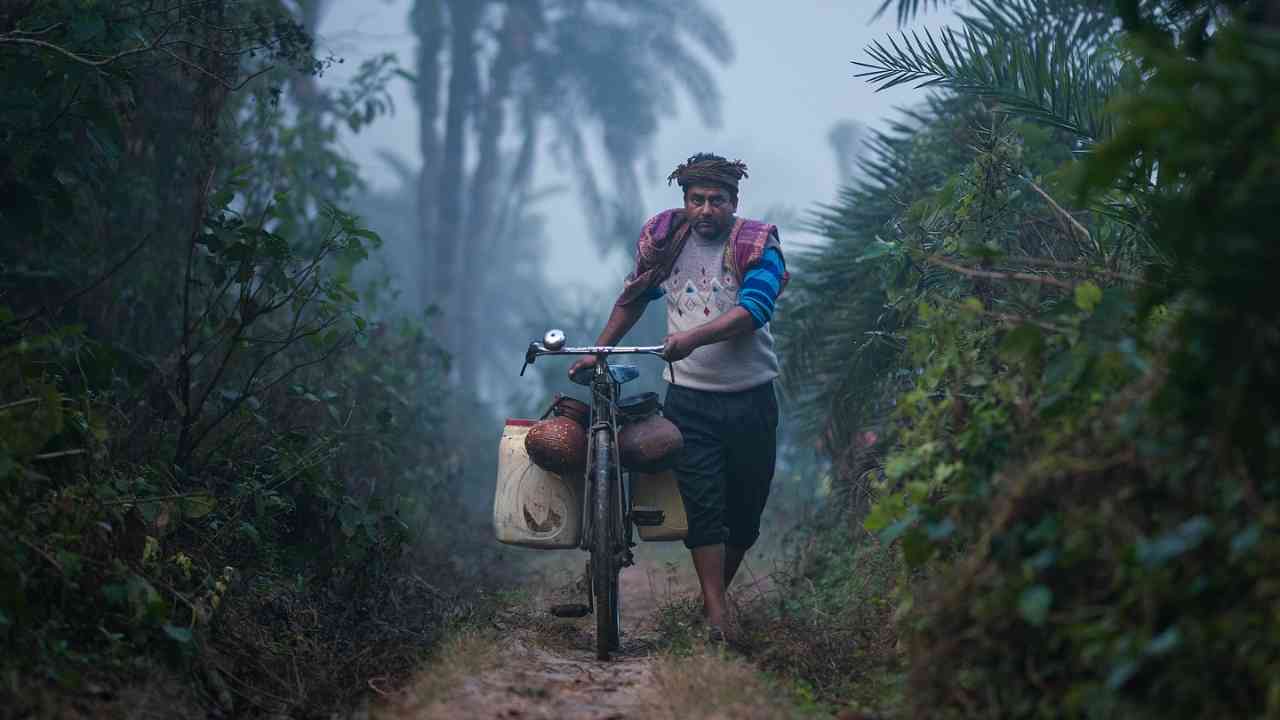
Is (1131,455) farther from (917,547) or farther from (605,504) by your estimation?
(605,504)

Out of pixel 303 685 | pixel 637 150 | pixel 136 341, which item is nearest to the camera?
pixel 303 685

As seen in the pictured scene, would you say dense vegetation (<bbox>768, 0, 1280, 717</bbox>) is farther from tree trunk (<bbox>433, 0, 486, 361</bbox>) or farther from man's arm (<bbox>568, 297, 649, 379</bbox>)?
tree trunk (<bbox>433, 0, 486, 361</bbox>)

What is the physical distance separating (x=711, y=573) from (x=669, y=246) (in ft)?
4.66

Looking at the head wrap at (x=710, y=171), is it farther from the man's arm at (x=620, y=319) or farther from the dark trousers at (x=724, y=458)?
the dark trousers at (x=724, y=458)

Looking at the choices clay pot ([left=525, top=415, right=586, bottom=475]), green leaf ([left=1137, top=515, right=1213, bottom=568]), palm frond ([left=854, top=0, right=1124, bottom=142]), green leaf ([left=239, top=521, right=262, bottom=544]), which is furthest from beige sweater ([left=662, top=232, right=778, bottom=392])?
green leaf ([left=1137, top=515, right=1213, bottom=568])

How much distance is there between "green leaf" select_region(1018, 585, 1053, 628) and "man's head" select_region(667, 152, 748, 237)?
2672 millimetres

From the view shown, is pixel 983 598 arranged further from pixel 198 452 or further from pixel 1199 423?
pixel 198 452

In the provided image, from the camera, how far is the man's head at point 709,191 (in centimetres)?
505

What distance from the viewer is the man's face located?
16.6 feet

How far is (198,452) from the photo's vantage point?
197 inches

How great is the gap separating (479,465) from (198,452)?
9124mm

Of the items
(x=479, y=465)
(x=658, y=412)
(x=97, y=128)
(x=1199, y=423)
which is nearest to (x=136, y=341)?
(x=97, y=128)

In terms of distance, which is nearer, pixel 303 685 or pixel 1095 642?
pixel 1095 642

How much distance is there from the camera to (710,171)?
199 inches
